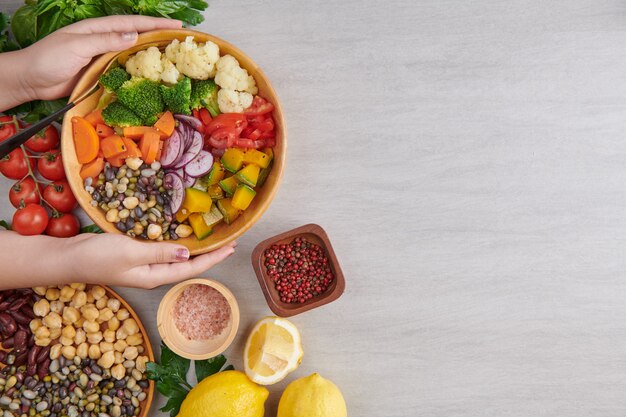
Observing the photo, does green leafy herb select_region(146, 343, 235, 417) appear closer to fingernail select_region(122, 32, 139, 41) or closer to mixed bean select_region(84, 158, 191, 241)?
Result: mixed bean select_region(84, 158, 191, 241)

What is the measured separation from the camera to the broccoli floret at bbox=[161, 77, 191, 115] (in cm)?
171

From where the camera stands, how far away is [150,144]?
1750 mm

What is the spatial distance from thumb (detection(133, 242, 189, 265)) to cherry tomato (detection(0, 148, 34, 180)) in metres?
0.49

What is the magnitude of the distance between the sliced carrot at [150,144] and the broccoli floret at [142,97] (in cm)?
4

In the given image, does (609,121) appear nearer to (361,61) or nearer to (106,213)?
(361,61)

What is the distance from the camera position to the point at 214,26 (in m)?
1.91

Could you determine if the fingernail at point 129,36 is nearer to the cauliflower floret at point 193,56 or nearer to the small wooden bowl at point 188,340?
the cauliflower floret at point 193,56

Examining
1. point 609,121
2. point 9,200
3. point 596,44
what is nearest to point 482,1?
point 596,44

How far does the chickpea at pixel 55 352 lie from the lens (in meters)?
1.82

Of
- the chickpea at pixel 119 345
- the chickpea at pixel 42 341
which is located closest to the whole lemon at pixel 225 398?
the chickpea at pixel 119 345

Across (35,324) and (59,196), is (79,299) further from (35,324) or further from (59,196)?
(59,196)

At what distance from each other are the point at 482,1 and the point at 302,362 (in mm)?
1260

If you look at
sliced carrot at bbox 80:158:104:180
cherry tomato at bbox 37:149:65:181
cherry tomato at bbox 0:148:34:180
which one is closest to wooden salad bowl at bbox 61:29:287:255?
sliced carrot at bbox 80:158:104:180

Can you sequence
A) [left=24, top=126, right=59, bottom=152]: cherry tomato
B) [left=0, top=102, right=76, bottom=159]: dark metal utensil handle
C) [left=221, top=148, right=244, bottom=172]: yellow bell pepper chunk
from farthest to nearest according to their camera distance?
1. [left=24, top=126, right=59, bottom=152]: cherry tomato
2. [left=221, top=148, right=244, bottom=172]: yellow bell pepper chunk
3. [left=0, top=102, right=76, bottom=159]: dark metal utensil handle
